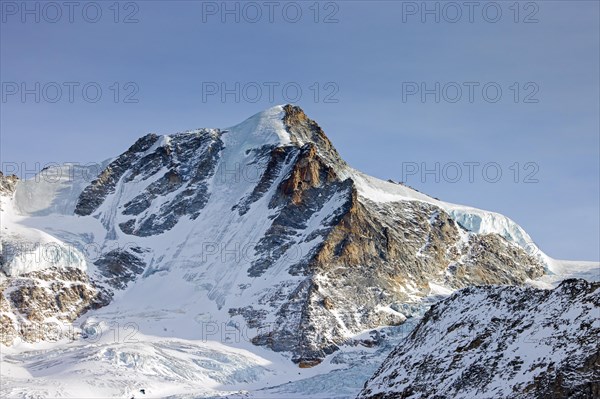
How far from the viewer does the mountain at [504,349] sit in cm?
6975

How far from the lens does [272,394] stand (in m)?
183

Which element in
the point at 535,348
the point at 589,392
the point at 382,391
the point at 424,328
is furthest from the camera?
the point at 424,328

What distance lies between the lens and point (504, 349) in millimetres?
77188

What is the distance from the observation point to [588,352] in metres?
69.2

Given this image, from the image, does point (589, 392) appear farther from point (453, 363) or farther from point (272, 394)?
point (272, 394)

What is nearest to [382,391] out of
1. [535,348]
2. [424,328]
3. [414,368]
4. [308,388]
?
[414,368]

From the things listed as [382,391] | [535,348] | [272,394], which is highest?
[535,348]

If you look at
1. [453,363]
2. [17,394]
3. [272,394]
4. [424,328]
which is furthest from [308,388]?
[453,363]

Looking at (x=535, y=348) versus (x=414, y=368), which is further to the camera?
(x=414, y=368)

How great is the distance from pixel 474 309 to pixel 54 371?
12729 cm

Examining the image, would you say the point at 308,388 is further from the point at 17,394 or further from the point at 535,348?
the point at 535,348

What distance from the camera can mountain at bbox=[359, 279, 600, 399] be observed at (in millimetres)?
69750

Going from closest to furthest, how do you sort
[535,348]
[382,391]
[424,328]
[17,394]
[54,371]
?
[535,348] < [382,391] < [424,328] < [17,394] < [54,371]

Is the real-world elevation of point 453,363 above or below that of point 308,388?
above
